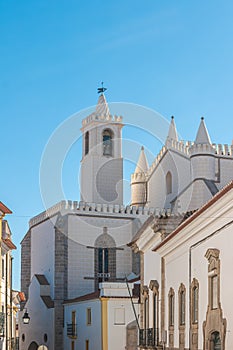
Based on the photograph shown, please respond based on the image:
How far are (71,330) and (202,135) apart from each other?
1476 cm

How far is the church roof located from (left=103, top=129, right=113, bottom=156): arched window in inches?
53.0

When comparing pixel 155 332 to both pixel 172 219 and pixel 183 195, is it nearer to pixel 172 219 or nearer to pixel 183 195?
pixel 172 219

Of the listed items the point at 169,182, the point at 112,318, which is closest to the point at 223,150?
the point at 169,182

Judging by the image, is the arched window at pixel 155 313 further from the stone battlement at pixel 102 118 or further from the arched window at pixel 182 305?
the stone battlement at pixel 102 118

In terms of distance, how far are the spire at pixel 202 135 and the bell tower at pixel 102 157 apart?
7.86 metres

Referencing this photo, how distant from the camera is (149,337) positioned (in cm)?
2762

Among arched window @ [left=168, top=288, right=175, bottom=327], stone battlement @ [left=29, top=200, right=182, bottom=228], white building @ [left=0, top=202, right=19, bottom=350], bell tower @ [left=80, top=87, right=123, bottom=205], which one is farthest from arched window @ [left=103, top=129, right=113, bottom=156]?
arched window @ [left=168, top=288, right=175, bottom=327]

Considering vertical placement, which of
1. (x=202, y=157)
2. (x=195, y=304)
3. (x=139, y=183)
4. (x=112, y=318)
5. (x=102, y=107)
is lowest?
(x=112, y=318)

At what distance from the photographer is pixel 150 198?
52188 mm

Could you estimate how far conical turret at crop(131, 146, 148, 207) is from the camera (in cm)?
5281

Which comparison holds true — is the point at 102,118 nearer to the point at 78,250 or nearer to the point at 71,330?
the point at 78,250

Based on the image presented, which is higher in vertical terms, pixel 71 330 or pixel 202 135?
pixel 202 135

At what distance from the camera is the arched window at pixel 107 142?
51.4 meters

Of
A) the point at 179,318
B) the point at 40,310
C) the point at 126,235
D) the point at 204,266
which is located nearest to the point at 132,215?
the point at 126,235
